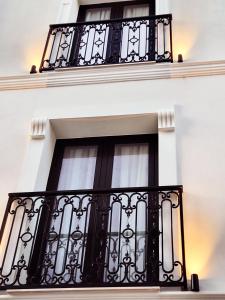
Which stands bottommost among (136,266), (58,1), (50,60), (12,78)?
(136,266)

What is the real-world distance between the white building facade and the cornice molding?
0.02 meters

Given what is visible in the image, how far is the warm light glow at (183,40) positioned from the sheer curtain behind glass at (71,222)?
2.02m

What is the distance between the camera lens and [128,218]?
4.80 metres

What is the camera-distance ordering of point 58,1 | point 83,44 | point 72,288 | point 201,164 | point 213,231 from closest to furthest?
point 72,288
point 213,231
point 201,164
point 83,44
point 58,1

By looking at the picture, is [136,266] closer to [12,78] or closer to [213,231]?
[213,231]

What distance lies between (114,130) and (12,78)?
71.2 inches

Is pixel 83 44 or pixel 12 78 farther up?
pixel 83 44

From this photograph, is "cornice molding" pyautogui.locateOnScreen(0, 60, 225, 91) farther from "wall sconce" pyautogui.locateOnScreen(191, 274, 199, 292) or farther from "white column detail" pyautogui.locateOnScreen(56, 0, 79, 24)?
"wall sconce" pyautogui.locateOnScreen(191, 274, 199, 292)

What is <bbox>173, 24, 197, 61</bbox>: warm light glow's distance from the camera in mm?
6544

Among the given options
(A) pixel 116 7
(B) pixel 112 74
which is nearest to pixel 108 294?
(B) pixel 112 74

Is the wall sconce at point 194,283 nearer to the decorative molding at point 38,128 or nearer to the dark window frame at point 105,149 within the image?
the dark window frame at point 105,149

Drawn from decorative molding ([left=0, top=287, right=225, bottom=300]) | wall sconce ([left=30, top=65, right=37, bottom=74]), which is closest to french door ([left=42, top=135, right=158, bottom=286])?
decorative molding ([left=0, top=287, right=225, bottom=300])

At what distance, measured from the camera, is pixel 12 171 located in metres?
5.39

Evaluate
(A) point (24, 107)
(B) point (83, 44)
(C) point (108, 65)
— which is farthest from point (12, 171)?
(B) point (83, 44)
